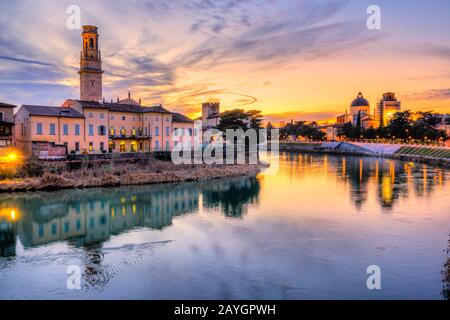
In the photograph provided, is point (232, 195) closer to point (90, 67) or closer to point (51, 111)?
point (51, 111)

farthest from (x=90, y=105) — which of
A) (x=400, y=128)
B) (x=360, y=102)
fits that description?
(x=360, y=102)

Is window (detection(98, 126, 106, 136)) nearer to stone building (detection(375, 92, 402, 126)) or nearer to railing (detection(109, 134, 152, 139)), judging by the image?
railing (detection(109, 134, 152, 139))

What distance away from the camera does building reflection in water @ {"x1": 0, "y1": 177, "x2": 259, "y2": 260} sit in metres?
15.6

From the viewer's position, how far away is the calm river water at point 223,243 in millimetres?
10367

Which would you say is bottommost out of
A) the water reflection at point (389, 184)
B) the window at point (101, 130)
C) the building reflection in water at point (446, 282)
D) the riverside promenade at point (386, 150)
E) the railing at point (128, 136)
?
the building reflection in water at point (446, 282)

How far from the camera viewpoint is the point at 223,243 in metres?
14.5

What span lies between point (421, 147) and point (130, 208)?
4854 centimetres

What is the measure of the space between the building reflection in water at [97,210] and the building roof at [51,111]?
9.23 meters

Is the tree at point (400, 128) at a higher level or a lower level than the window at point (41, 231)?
higher

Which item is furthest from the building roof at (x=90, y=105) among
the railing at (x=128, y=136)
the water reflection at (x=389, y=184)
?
the water reflection at (x=389, y=184)

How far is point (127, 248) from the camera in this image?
1401 centimetres

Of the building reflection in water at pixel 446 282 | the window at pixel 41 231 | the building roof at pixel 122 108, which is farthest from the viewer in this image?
the building roof at pixel 122 108

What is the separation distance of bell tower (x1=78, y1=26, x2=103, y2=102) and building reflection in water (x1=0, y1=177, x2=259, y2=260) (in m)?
21.1

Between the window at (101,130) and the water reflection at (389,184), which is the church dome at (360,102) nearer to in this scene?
the water reflection at (389,184)
